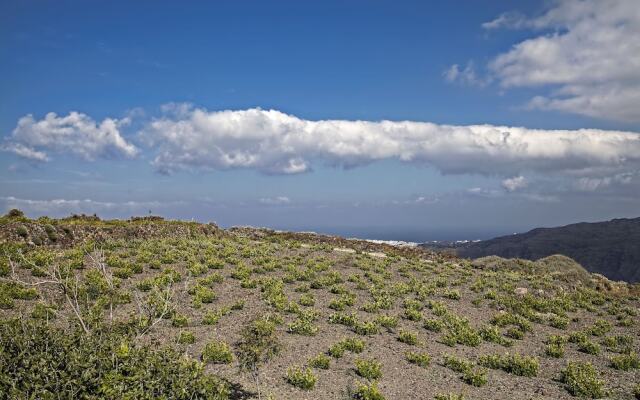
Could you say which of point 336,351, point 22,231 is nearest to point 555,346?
point 336,351

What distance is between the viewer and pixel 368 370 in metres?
12.6

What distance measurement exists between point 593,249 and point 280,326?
178991mm

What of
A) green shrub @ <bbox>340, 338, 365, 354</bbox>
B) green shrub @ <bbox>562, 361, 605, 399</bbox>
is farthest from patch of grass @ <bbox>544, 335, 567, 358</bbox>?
green shrub @ <bbox>340, 338, 365, 354</bbox>

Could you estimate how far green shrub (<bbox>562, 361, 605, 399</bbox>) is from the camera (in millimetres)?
12656

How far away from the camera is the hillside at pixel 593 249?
138000 millimetres

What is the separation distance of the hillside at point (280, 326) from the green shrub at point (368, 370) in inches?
2.5

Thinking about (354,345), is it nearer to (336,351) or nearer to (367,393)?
(336,351)

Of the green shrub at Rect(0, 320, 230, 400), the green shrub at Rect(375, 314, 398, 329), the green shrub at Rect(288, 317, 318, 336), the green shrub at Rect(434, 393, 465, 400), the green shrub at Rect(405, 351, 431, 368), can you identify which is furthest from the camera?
the green shrub at Rect(375, 314, 398, 329)

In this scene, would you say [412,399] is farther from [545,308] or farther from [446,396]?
[545,308]

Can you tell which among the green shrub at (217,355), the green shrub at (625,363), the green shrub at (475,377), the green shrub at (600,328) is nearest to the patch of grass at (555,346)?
the green shrub at (625,363)

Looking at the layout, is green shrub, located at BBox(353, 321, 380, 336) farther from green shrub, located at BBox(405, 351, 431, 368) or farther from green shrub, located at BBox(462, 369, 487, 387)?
green shrub, located at BBox(462, 369, 487, 387)

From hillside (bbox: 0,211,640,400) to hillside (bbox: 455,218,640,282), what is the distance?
12400cm

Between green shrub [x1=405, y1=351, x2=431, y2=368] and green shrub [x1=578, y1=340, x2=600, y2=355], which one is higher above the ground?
green shrub [x1=405, y1=351, x2=431, y2=368]

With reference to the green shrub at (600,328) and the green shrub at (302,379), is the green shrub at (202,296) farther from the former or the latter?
the green shrub at (600,328)
